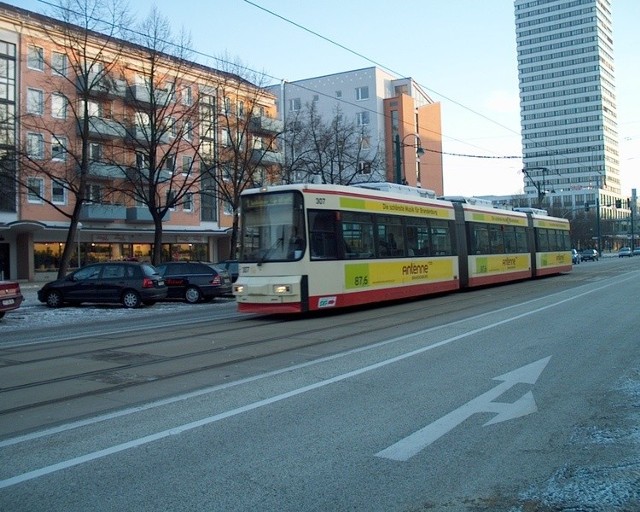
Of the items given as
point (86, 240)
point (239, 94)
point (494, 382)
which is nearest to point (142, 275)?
point (494, 382)

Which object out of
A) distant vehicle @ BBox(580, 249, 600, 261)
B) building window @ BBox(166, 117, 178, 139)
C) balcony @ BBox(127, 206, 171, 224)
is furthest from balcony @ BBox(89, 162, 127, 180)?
distant vehicle @ BBox(580, 249, 600, 261)

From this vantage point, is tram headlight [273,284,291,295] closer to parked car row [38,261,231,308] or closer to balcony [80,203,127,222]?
parked car row [38,261,231,308]

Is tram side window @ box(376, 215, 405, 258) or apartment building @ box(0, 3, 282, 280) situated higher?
apartment building @ box(0, 3, 282, 280)

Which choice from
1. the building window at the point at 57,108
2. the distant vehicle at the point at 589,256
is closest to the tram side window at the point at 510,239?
the building window at the point at 57,108

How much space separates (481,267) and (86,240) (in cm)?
3036

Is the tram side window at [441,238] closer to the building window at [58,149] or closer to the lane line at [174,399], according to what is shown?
the lane line at [174,399]

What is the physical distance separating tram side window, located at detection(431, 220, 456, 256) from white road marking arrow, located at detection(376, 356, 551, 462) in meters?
12.7

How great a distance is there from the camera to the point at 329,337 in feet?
40.1

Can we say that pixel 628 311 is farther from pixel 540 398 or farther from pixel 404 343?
pixel 540 398

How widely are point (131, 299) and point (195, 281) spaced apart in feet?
9.84

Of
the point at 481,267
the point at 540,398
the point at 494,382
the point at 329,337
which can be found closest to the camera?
the point at 540,398

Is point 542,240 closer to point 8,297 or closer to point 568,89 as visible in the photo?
point 8,297

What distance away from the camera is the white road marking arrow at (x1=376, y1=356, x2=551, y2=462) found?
5.32 metres

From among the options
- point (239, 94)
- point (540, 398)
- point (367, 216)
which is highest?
point (239, 94)
